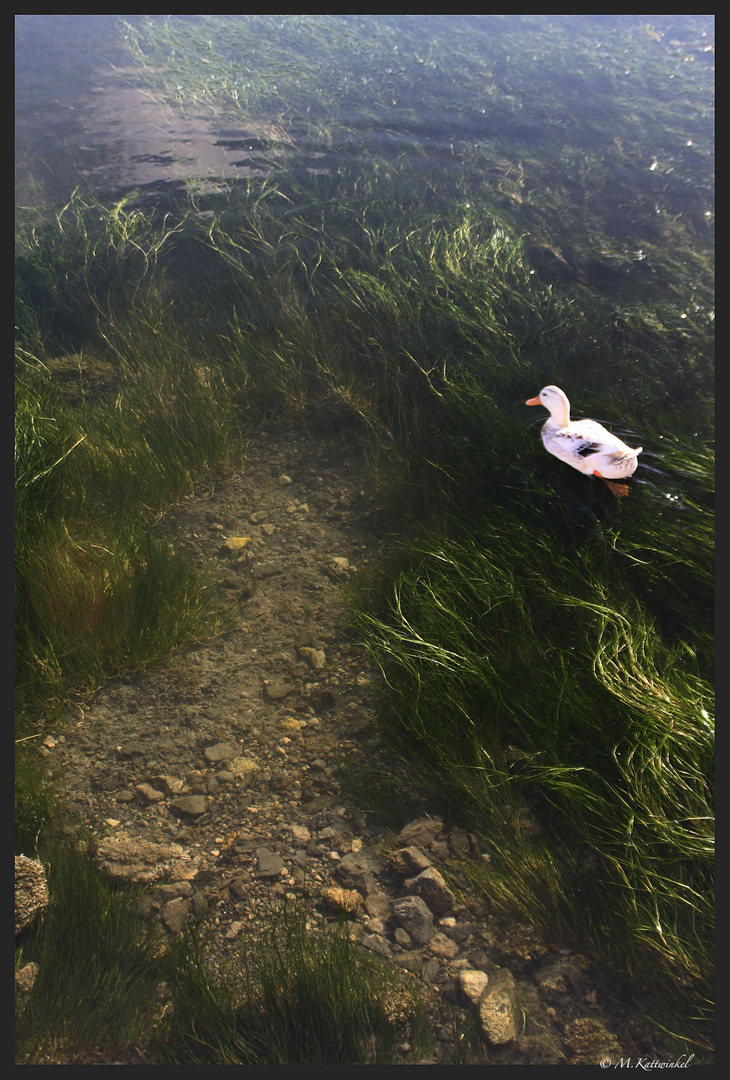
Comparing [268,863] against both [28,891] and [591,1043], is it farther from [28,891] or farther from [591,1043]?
[591,1043]

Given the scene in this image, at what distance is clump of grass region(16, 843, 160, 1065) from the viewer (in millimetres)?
1425

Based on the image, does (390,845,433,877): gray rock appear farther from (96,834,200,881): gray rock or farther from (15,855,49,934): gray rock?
(15,855,49,934): gray rock

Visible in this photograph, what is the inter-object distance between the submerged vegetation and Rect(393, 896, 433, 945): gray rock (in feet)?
0.65

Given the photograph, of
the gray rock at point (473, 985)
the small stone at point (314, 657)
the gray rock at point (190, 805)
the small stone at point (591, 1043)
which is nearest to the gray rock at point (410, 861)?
the gray rock at point (473, 985)

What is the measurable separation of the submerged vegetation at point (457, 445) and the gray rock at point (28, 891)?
8 centimetres

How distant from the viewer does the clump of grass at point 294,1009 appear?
140 cm

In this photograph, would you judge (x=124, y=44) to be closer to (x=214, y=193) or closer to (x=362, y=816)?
(x=214, y=193)

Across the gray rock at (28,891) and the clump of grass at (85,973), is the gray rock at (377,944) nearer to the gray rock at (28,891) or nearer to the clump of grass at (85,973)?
the clump of grass at (85,973)

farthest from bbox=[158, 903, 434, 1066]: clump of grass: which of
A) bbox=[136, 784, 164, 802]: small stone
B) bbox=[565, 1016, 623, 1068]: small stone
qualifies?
bbox=[136, 784, 164, 802]: small stone

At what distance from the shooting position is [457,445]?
2693mm

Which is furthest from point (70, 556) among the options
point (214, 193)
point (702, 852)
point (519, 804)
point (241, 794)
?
point (214, 193)

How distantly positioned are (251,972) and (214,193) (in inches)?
173

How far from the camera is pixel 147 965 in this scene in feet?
5.05

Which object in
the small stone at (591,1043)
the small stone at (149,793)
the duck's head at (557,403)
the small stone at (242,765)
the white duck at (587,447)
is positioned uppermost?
the duck's head at (557,403)
